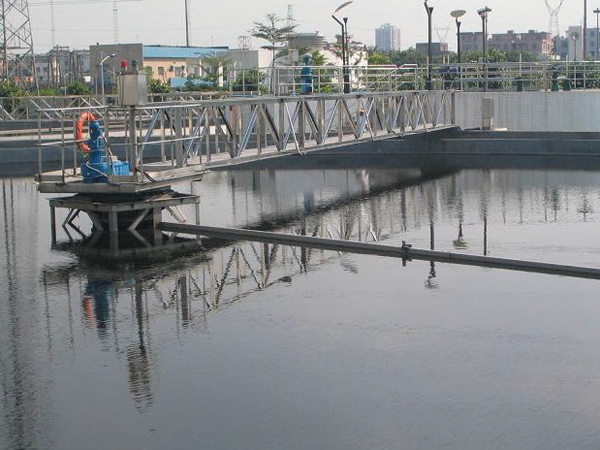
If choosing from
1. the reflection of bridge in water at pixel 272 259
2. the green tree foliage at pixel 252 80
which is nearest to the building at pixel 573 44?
the green tree foliage at pixel 252 80

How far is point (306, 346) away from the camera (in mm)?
10172

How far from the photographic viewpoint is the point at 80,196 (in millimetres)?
16750

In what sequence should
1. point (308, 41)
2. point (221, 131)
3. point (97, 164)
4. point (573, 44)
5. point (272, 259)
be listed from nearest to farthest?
point (272, 259) → point (97, 164) → point (221, 131) → point (308, 41) → point (573, 44)

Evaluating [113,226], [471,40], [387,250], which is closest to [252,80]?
[113,226]

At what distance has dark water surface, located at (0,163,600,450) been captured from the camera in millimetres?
A: 7973

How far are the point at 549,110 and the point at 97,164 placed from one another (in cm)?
1909

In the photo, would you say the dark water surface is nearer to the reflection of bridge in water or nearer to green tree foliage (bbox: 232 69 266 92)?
the reflection of bridge in water

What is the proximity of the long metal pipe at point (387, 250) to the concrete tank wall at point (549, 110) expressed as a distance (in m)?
16.8

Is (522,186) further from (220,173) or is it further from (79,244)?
(79,244)

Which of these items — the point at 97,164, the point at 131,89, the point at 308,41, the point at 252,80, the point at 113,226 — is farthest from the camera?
the point at 308,41

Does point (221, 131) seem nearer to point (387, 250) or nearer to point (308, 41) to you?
point (387, 250)

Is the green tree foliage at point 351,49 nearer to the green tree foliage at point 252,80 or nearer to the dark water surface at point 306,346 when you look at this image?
the green tree foliage at point 252,80

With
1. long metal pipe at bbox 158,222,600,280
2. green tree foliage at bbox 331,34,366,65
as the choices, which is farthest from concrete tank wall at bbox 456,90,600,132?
green tree foliage at bbox 331,34,366,65

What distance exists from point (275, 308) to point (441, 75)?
22.2 metres
